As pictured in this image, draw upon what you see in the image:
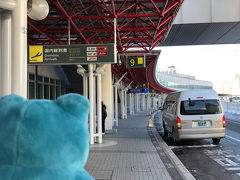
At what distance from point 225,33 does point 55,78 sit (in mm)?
14425

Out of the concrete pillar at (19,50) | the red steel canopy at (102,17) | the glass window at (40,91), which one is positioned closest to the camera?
the concrete pillar at (19,50)

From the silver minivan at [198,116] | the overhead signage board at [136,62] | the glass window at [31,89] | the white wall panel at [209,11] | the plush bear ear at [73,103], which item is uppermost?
the white wall panel at [209,11]

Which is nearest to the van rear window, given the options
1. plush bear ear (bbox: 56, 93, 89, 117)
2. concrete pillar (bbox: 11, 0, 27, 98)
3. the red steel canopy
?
the red steel canopy

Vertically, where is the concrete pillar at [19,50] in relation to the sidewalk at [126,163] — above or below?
above

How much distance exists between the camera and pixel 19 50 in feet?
10.7

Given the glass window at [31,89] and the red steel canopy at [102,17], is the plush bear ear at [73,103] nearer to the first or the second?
the red steel canopy at [102,17]

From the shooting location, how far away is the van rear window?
31.7 ft

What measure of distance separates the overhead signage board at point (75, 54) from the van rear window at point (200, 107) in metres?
3.74

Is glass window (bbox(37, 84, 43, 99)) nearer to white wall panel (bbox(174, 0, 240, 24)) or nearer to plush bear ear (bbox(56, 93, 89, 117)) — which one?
white wall panel (bbox(174, 0, 240, 24))

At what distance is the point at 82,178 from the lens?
1.63m

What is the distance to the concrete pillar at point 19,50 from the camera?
10.6ft

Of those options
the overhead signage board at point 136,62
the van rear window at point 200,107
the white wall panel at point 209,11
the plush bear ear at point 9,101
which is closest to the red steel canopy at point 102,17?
the overhead signage board at point 136,62

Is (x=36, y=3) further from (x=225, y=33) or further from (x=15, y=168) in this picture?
(x=225, y=33)

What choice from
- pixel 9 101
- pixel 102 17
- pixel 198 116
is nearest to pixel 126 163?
pixel 198 116
